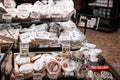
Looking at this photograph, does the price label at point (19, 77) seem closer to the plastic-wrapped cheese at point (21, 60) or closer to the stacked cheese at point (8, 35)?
the plastic-wrapped cheese at point (21, 60)

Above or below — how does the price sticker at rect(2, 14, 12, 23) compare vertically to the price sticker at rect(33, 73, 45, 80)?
above

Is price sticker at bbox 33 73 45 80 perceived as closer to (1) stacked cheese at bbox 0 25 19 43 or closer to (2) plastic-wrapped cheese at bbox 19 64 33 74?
(2) plastic-wrapped cheese at bbox 19 64 33 74

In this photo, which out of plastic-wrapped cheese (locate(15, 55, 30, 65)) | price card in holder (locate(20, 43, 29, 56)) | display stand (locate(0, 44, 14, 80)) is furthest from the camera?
plastic-wrapped cheese (locate(15, 55, 30, 65))

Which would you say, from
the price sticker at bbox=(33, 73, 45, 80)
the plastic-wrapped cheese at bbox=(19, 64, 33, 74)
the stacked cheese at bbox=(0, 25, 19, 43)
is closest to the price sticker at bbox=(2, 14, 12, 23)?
the stacked cheese at bbox=(0, 25, 19, 43)

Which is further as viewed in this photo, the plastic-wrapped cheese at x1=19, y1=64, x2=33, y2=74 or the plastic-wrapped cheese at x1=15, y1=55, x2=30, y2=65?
the plastic-wrapped cheese at x1=15, y1=55, x2=30, y2=65

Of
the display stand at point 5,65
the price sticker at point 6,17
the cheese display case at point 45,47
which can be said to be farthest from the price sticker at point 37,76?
the price sticker at point 6,17

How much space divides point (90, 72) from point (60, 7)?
0.69 metres

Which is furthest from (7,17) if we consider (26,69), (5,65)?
(5,65)

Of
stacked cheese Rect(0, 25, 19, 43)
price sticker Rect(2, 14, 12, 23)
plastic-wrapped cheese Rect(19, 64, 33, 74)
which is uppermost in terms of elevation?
price sticker Rect(2, 14, 12, 23)

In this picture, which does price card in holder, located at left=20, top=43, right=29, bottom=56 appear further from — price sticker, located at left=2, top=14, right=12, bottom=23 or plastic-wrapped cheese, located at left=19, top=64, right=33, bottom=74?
price sticker, located at left=2, top=14, right=12, bottom=23

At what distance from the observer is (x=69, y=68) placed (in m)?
1.92

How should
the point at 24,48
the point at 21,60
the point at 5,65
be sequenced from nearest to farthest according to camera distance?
the point at 5,65 < the point at 24,48 < the point at 21,60

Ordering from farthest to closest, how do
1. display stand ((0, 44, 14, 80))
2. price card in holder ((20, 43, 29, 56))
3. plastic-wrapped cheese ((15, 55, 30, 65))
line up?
plastic-wrapped cheese ((15, 55, 30, 65)) < price card in holder ((20, 43, 29, 56)) < display stand ((0, 44, 14, 80))

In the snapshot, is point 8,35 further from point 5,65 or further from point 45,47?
point 5,65
